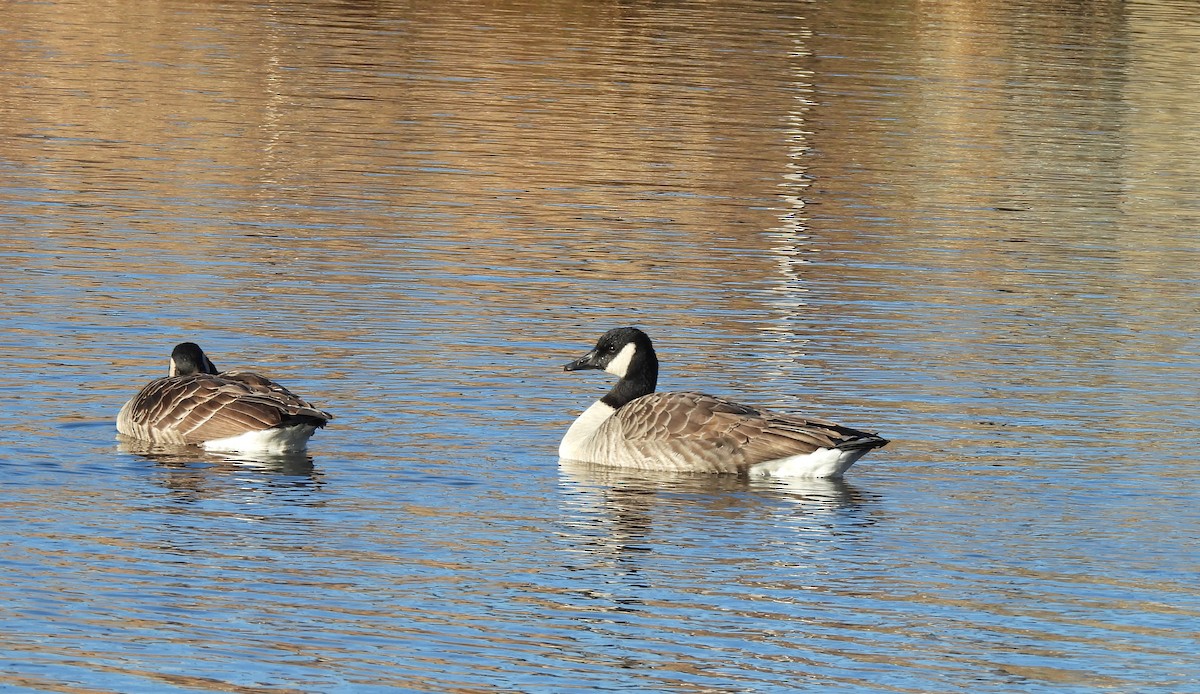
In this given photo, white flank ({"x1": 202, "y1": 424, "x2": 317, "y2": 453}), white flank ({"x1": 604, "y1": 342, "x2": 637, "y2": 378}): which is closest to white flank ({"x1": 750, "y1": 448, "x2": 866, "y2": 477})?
white flank ({"x1": 604, "y1": 342, "x2": 637, "y2": 378})

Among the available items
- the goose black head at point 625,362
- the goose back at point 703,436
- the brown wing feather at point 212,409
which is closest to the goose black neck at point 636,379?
the goose black head at point 625,362

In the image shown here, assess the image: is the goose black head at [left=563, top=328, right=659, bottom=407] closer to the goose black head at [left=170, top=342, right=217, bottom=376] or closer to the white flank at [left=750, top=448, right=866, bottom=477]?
the white flank at [left=750, top=448, right=866, bottom=477]

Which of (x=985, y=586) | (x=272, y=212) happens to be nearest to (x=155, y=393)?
(x=985, y=586)

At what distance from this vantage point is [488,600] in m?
12.8

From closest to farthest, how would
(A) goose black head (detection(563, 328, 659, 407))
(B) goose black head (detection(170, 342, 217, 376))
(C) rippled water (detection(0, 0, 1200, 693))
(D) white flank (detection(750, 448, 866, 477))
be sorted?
(C) rippled water (detection(0, 0, 1200, 693))
(D) white flank (detection(750, 448, 866, 477))
(B) goose black head (detection(170, 342, 217, 376))
(A) goose black head (detection(563, 328, 659, 407))

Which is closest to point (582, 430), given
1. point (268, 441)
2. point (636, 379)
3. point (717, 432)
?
point (636, 379)

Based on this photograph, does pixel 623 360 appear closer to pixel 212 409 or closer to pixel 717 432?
pixel 717 432

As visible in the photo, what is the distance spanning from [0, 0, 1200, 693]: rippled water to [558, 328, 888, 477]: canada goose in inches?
14.6

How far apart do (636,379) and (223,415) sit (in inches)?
148

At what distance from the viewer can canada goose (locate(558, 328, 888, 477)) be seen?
16.2 m

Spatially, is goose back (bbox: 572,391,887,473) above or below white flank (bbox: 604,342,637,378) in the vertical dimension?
below

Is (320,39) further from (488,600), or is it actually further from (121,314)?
(488,600)

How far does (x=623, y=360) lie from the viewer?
18.2m

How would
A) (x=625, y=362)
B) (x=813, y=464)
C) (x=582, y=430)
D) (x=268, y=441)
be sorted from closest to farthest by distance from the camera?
(x=813, y=464) < (x=268, y=441) < (x=582, y=430) < (x=625, y=362)
